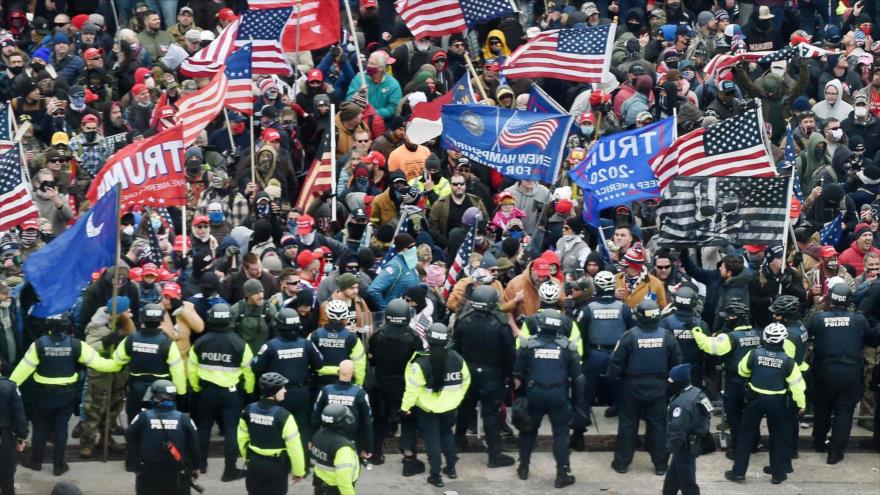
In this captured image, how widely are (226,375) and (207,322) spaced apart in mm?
959

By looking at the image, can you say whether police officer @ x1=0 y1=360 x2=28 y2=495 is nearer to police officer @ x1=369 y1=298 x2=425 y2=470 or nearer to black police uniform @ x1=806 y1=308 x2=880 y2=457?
police officer @ x1=369 y1=298 x2=425 y2=470

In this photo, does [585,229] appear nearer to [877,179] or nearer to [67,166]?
[877,179]

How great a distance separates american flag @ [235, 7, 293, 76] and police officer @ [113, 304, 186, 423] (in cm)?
722

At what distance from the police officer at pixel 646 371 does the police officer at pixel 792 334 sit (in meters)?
1.30

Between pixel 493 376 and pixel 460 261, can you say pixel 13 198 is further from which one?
pixel 493 376

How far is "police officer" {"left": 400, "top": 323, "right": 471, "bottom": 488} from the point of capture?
23.3 m

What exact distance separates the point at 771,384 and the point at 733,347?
780mm

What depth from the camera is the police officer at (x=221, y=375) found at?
23156mm

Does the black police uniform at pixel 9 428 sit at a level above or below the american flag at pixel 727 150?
below

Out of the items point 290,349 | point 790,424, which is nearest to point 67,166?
point 290,349

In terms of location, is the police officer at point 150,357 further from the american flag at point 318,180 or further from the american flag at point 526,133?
the american flag at point 526,133

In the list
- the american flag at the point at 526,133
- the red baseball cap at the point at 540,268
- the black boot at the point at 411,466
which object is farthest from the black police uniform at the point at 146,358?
the american flag at the point at 526,133

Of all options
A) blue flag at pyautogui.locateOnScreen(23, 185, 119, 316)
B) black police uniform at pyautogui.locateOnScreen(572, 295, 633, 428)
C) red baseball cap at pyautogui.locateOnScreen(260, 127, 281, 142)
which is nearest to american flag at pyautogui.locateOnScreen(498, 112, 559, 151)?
red baseball cap at pyautogui.locateOnScreen(260, 127, 281, 142)

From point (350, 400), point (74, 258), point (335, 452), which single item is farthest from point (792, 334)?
point (74, 258)
